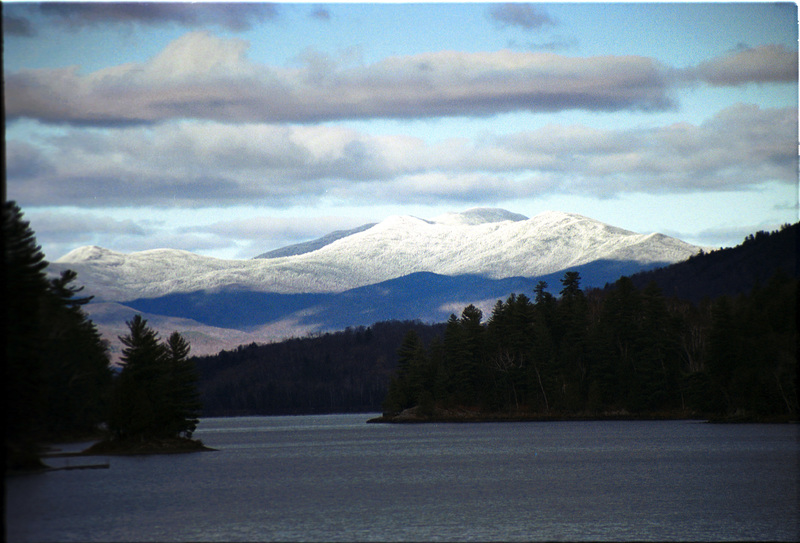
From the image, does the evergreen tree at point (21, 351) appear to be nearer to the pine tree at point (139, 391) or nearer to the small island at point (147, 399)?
the pine tree at point (139, 391)

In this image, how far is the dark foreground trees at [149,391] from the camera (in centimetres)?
9006

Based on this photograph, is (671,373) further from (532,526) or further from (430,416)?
Result: (532,526)

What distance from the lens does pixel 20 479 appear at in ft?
224

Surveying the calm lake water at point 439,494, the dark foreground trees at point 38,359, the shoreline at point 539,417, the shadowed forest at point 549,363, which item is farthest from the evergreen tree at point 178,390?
the shoreline at point 539,417

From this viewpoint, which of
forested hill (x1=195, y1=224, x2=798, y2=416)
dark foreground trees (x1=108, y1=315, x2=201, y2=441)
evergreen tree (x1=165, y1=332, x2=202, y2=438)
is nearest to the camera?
dark foreground trees (x1=108, y1=315, x2=201, y2=441)

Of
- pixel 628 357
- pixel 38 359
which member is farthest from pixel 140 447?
pixel 628 357

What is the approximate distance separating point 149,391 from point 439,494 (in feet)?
133

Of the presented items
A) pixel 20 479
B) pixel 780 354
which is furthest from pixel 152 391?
pixel 780 354

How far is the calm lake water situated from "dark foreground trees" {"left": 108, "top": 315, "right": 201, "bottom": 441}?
3420 mm

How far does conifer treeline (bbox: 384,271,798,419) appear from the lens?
11675cm

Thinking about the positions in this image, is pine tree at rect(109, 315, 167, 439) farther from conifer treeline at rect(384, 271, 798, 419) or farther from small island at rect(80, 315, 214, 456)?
conifer treeline at rect(384, 271, 798, 419)

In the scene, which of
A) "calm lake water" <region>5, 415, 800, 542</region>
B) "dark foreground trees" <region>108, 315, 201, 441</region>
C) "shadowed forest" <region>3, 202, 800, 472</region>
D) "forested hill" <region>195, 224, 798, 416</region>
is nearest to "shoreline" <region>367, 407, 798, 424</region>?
"shadowed forest" <region>3, 202, 800, 472</region>

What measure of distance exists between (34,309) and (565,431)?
8478 cm

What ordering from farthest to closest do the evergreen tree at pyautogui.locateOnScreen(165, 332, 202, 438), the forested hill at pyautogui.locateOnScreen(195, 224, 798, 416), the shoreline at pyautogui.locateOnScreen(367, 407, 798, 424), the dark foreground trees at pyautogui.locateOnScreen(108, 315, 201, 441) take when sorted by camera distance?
the shoreline at pyautogui.locateOnScreen(367, 407, 798, 424) < the forested hill at pyautogui.locateOnScreen(195, 224, 798, 416) < the evergreen tree at pyautogui.locateOnScreen(165, 332, 202, 438) < the dark foreground trees at pyautogui.locateOnScreen(108, 315, 201, 441)
